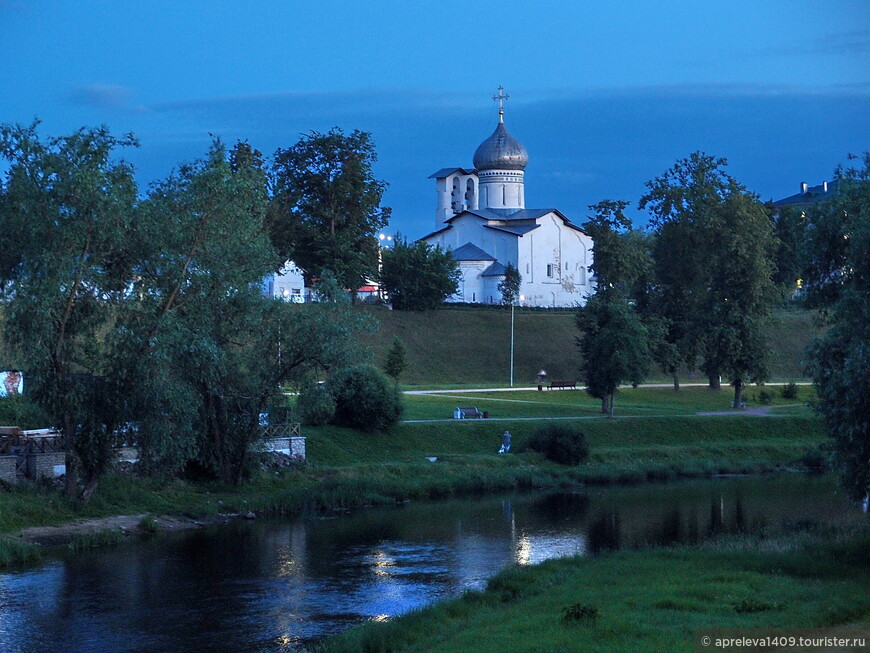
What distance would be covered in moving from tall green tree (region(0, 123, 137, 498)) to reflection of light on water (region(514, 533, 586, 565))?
1073cm

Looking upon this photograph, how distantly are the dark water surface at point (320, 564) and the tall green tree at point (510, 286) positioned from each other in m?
47.6

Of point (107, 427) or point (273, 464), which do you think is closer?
point (107, 427)

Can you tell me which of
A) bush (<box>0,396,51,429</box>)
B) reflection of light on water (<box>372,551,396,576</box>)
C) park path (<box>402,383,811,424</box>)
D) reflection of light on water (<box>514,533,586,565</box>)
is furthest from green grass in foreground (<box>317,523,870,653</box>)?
park path (<box>402,383,811,424</box>)

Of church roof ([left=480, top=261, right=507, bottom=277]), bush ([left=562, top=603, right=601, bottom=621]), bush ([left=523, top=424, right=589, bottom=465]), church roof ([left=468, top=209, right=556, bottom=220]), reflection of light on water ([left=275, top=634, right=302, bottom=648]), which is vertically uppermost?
church roof ([left=468, top=209, right=556, bottom=220])

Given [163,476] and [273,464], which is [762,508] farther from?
[163,476]

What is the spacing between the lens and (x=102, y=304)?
28078mm

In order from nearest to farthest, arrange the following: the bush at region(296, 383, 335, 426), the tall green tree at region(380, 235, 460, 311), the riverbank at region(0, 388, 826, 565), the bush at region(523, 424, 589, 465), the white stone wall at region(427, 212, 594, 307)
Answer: the riverbank at region(0, 388, 826, 565) < the bush at region(296, 383, 335, 426) < the bush at region(523, 424, 589, 465) < the tall green tree at region(380, 235, 460, 311) < the white stone wall at region(427, 212, 594, 307)

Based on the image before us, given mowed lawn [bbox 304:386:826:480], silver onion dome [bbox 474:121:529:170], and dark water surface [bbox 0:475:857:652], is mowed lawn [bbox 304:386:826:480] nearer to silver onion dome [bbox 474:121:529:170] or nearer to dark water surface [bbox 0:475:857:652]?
dark water surface [bbox 0:475:857:652]

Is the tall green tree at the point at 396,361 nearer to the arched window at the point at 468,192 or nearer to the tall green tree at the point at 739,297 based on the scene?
the tall green tree at the point at 739,297

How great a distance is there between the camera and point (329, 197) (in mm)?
70250

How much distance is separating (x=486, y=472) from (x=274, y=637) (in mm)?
20995

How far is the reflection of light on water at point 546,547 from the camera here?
2511 cm

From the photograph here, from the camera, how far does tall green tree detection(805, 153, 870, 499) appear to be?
66.1ft

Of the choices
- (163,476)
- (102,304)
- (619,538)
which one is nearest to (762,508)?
(619,538)
